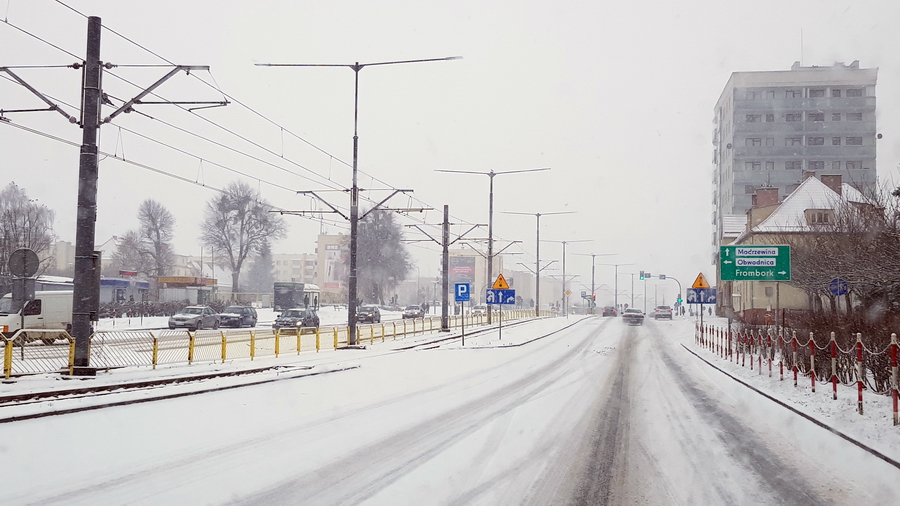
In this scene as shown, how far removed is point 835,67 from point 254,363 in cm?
10203

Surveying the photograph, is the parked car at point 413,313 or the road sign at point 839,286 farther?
the parked car at point 413,313

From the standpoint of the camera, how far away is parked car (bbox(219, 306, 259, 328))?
43.1 m

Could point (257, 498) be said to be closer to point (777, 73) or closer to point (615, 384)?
point (615, 384)

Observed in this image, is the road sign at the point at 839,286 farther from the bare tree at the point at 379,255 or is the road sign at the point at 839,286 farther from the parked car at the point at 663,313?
the bare tree at the point at 379,255

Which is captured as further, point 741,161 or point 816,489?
point 741,161

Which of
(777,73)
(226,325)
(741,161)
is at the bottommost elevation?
(226,325)

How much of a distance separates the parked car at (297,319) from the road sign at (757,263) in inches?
936

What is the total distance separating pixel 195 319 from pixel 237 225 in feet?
103

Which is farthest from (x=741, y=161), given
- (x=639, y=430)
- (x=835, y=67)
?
(x=639, y=430)

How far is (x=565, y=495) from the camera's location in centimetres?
675

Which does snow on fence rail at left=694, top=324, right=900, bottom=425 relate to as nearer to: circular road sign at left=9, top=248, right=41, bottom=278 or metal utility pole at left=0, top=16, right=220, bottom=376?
metal utility pole at left=0, top=16, right=220, bottom=376

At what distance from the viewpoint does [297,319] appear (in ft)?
135

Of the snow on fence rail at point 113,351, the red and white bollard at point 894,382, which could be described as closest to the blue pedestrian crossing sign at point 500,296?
the snow on fence rail at point 113,351

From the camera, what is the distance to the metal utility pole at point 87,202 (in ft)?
49.5
